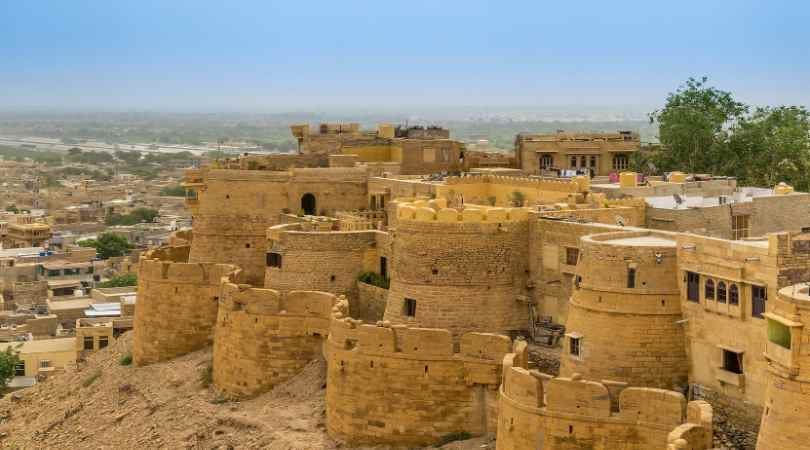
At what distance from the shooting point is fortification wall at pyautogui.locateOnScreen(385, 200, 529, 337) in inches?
1233

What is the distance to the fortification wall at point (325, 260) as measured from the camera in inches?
1433

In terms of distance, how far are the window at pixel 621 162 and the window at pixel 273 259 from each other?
1756cm

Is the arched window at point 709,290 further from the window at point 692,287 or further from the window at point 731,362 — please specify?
the window at point 731,362

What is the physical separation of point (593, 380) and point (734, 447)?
10.3ft

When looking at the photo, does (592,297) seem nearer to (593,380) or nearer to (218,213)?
(593,380)

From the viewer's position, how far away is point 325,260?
3644 centimetres

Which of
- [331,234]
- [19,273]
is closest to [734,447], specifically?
[331,234]

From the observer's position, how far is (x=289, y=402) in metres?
33.6

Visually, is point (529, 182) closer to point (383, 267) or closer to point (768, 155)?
point (383, 267)

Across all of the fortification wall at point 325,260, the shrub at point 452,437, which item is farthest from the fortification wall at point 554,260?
the fortification wall at point 325,260

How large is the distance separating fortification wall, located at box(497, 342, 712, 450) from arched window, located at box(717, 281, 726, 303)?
6.73 feet

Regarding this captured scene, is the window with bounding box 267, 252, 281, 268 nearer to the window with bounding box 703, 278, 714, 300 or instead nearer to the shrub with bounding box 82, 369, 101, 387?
the shrub with bounding box 82, 369, 101, 387

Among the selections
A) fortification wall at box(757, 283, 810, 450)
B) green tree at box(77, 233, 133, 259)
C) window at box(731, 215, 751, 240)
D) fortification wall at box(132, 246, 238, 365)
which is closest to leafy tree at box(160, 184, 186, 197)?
green tree at box(77, 233, 133, 259)

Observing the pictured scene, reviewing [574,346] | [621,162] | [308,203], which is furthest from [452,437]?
[621,162]
